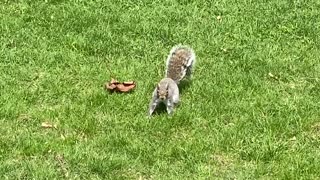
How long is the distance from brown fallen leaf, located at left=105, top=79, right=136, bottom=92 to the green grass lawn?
0.07 m

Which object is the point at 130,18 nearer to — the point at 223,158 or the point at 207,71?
the point at 207,71

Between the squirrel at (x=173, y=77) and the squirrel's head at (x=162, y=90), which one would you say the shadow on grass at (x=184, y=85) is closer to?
the squirrel at (x=173, y=77)

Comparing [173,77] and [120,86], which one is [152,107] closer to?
[173,77]

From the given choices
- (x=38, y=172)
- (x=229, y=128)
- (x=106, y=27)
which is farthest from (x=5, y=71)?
(x=229, y=128)

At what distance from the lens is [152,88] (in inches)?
285

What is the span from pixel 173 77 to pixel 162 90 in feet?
1.17

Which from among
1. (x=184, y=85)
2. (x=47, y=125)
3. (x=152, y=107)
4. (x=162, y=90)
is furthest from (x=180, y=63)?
(x=47, y=125)

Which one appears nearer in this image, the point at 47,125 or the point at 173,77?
the point at 47,125

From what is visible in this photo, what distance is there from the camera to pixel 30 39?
8.27 meters

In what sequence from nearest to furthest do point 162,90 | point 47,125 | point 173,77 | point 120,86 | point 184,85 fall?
point 47,125 < point 162,90 < point 173,77 < point 120,86 < point 184,85

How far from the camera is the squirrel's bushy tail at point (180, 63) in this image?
7031mm

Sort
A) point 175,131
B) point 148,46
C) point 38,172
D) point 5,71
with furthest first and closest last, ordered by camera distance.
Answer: point 148,46
point 5,71
point 175,131
point 38,172

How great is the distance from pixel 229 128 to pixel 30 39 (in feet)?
9.26

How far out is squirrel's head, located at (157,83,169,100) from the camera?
262 inches
